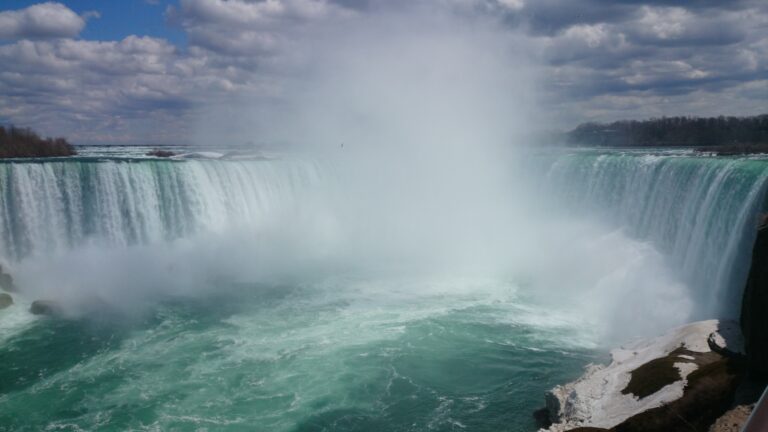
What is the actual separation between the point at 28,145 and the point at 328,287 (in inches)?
904

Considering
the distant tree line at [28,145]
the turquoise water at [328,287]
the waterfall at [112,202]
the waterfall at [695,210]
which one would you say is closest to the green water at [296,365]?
the turquoise water at [328,287]

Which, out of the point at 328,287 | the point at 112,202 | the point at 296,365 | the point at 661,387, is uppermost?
the point at 112,202

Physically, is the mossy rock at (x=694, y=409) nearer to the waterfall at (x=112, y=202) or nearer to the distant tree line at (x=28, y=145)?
the waterfall at (x=112, y=202)

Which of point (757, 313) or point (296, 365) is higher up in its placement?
point (757, 313)

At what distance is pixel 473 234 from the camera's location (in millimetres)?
24562

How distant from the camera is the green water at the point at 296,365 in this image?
31.3 feet

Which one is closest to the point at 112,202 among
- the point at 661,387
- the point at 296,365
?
the point at 296,365

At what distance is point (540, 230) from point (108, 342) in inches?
663

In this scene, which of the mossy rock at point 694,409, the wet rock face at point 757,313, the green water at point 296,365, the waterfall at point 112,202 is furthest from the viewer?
the waterfall at point 112,202

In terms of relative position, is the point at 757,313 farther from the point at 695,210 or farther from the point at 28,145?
the point at 28,145

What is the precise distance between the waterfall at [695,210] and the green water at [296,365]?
3.15 m

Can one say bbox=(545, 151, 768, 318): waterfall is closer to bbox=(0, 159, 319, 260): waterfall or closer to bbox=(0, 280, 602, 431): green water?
bbox=(0, 280, 602, 431): green water

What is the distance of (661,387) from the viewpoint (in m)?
7.95

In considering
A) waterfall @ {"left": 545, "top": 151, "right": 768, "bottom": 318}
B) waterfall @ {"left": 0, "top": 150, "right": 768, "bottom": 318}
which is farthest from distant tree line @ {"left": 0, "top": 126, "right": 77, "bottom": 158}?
waterfall @ {"left": 545, "top": 151, "right": 768, "bottom": 318}
